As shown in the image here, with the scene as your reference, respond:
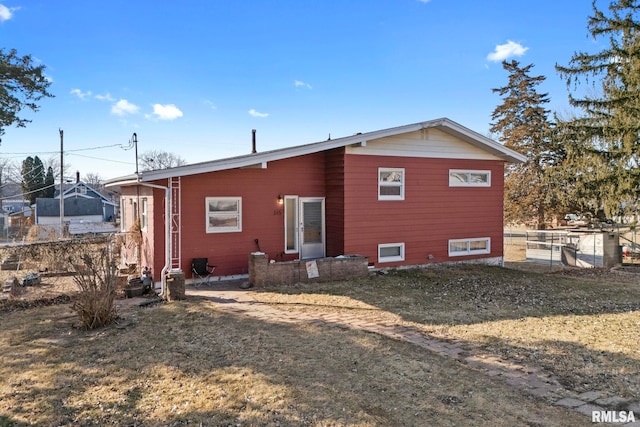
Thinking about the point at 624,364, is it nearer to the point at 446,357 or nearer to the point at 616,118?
the point at 446,357

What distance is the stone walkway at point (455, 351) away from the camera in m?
4.12

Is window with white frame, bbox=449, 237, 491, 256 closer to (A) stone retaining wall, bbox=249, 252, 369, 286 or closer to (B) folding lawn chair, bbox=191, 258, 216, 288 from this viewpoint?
(A) stone retaining wall, bbox=249, 252, 369, 286

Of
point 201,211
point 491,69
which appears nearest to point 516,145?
point 491,69

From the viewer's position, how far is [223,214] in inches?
418

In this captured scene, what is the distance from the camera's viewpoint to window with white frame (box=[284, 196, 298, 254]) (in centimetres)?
1160

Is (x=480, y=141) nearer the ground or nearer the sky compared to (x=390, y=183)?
nearer the sky

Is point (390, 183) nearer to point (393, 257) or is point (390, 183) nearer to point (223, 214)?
point (393, 257)

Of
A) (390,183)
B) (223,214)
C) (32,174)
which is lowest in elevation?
(223,214)

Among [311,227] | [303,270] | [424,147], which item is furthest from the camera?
[424,147]

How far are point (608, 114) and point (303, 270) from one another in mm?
15545

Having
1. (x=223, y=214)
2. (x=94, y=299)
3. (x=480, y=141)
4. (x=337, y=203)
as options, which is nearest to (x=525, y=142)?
(x=480, y=141)

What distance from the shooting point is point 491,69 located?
28016mm

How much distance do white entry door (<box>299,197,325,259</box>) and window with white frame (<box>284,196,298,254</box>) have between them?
15 centimetres

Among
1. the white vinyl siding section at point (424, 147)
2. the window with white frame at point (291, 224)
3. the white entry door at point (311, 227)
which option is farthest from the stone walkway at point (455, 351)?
the white vinyl siding section at point (424, 147)
